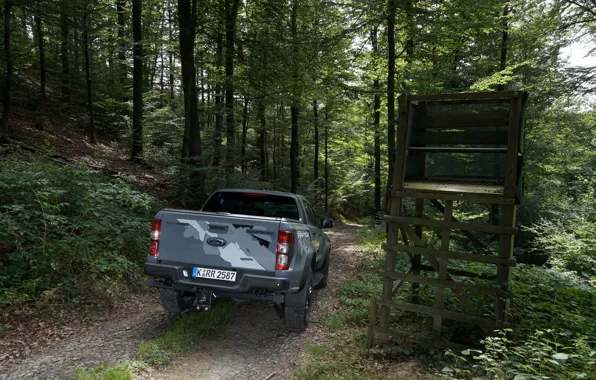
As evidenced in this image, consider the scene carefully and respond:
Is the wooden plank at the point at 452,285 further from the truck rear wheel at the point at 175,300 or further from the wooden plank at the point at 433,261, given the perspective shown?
the truck rear wheel at the point at 175,300

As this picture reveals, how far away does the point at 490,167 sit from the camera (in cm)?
453

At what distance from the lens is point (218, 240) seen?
165 inches

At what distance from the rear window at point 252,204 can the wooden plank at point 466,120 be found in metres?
2.41

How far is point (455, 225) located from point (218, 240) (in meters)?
2.83

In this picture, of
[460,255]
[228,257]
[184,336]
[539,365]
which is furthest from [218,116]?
[539,365]

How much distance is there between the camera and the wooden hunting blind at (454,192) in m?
3.82

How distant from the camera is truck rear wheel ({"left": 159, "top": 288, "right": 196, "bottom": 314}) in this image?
4.96 metres

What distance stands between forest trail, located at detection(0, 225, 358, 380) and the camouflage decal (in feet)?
3.77

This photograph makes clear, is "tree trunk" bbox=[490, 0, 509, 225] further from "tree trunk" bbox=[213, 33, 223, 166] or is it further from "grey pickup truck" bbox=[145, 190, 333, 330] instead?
"grey pickup truck" bbox=[145, 190, 333, 330]

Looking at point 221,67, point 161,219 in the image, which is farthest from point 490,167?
point 221,67

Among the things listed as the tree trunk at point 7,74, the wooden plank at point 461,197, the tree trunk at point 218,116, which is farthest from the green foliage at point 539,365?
the tree trunk at point 7,74

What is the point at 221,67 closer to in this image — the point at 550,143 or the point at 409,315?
the point at 409,315

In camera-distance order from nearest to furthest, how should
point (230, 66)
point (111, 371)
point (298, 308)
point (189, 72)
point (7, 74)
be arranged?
point (111, 371)
point (298, 308)
point (189, 72)
point (7, 74)
point (230, 66)

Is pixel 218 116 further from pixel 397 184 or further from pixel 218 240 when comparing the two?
pixel 397 184
